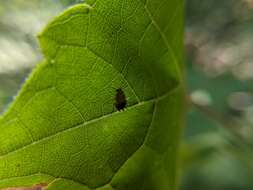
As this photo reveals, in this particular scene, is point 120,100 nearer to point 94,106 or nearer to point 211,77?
point 94,106

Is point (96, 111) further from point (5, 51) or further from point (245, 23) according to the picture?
point (245, 23)

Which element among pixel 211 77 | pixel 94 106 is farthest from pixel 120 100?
pixel 211 77

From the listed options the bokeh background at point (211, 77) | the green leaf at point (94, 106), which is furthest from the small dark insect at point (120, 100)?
the bokeh background at point (211, 77)

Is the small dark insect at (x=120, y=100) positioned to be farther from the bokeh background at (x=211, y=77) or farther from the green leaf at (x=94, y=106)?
the bokeh background at (x=211, y=77)

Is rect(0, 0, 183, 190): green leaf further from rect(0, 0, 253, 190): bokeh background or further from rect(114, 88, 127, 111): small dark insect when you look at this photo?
rect(0, 0, 253, 190): bokeh background

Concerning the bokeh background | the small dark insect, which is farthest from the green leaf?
the bokeh background

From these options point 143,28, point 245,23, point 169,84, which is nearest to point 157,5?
point 143,28
